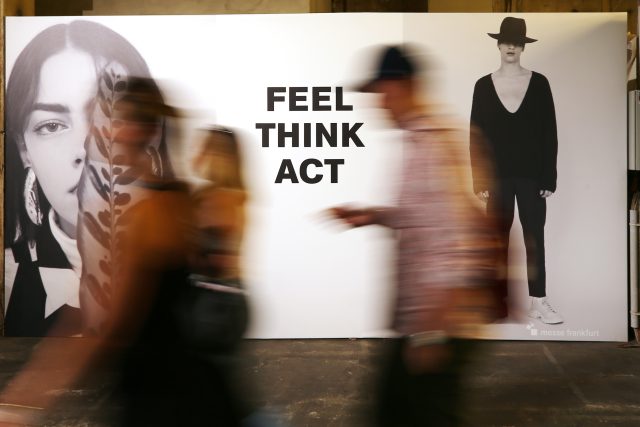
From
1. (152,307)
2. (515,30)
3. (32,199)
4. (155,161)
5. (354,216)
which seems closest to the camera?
(152,307)

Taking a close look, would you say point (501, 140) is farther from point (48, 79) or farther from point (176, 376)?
point (176, 376)

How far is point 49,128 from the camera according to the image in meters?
6.49

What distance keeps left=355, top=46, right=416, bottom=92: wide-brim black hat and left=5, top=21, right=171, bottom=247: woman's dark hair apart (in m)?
3.98

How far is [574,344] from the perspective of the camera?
20.9ft

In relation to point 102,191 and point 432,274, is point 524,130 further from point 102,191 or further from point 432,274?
point 432,274

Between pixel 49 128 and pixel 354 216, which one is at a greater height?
pixel 49 128

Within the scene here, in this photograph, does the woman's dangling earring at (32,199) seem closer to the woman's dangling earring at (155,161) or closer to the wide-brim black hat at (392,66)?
the woman's dangling earring at (155,161)

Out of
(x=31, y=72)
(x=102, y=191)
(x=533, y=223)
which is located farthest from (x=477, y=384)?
(x=31, y=72)

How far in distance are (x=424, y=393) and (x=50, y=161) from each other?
4.87 meters

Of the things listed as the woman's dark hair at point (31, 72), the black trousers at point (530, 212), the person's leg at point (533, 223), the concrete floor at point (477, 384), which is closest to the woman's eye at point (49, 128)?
the woman's dark hair at point (31, 72)

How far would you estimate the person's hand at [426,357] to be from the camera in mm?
2545

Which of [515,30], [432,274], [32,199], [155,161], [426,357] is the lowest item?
[426,357]

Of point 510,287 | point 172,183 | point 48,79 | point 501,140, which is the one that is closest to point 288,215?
point 501,140

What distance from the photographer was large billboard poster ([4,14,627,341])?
6.33 m
